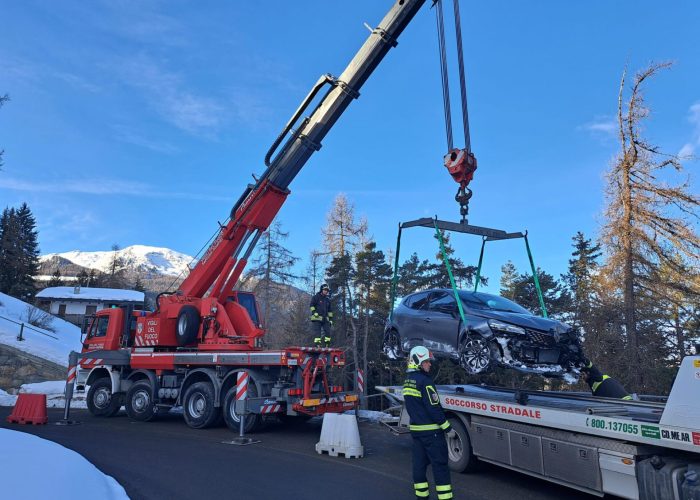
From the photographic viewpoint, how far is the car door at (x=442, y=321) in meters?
7.78

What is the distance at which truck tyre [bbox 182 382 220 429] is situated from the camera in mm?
10734

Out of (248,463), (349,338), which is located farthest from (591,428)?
(349,338)

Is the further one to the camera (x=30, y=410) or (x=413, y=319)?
(x=30, y=410)

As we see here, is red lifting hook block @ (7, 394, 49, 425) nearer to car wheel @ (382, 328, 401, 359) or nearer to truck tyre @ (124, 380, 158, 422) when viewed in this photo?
truck tyre @ (124, 380, 158, 422)

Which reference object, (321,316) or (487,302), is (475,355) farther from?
(321,316)

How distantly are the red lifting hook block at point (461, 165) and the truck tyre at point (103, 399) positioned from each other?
10615mm

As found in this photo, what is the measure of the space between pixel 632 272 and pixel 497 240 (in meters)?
9.06

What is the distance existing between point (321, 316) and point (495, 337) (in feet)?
18.5

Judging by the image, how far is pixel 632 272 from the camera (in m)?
15.4

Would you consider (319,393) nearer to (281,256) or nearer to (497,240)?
(497,240)

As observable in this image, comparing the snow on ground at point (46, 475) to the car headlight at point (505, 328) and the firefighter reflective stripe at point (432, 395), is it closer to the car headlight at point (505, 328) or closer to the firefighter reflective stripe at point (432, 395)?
the firefighter reflective stripe at point (432, 395)

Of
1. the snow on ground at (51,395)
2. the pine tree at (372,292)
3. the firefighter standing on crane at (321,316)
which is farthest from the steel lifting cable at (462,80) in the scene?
the pine tree at (372,292)

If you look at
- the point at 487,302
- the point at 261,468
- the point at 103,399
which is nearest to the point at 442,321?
the point at 487,302

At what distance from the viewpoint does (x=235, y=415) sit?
10359 mm
